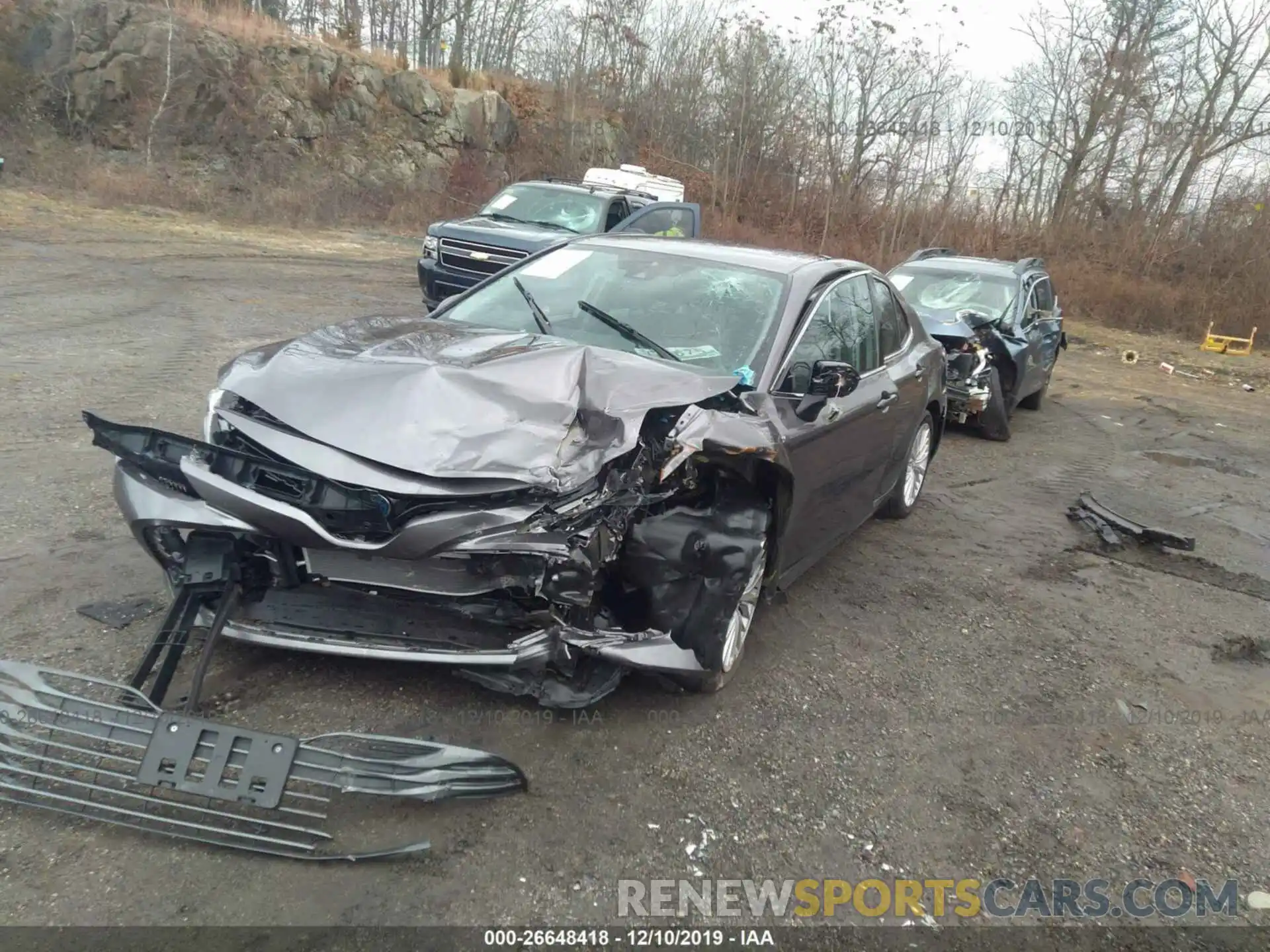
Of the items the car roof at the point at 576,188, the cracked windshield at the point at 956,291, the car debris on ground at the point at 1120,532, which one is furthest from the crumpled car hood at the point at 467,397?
the car roof at the point at 576,188

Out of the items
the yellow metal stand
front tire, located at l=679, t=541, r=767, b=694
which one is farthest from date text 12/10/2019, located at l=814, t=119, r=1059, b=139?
front tire, located at l=679, t=541, r=767, b=694

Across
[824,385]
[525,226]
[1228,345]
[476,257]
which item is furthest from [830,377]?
[1228,345]

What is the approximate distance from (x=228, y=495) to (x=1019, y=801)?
9.66ft

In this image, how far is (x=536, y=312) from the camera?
4.40 m

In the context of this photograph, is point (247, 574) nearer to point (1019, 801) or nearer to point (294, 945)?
point (294, 945)

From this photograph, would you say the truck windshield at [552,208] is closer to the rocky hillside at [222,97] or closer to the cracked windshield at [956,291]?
the cracked windshield at [956,291]

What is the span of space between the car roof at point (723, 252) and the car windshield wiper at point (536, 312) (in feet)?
1.98

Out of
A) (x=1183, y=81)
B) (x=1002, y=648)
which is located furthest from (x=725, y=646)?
(x=1183, y=81)

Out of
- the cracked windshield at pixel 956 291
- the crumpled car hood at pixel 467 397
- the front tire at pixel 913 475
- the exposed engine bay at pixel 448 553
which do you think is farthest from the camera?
the cracked windshield at pixel 956 291

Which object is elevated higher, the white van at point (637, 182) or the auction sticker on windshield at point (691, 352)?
the white van at point (637, 182)

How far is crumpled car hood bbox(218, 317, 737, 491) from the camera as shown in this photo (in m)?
3.01

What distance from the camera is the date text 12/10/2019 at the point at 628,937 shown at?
2.43 m

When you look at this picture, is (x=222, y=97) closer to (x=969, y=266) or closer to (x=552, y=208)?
(x=552, y=208)

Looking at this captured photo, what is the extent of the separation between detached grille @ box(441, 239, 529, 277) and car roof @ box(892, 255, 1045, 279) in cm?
466
